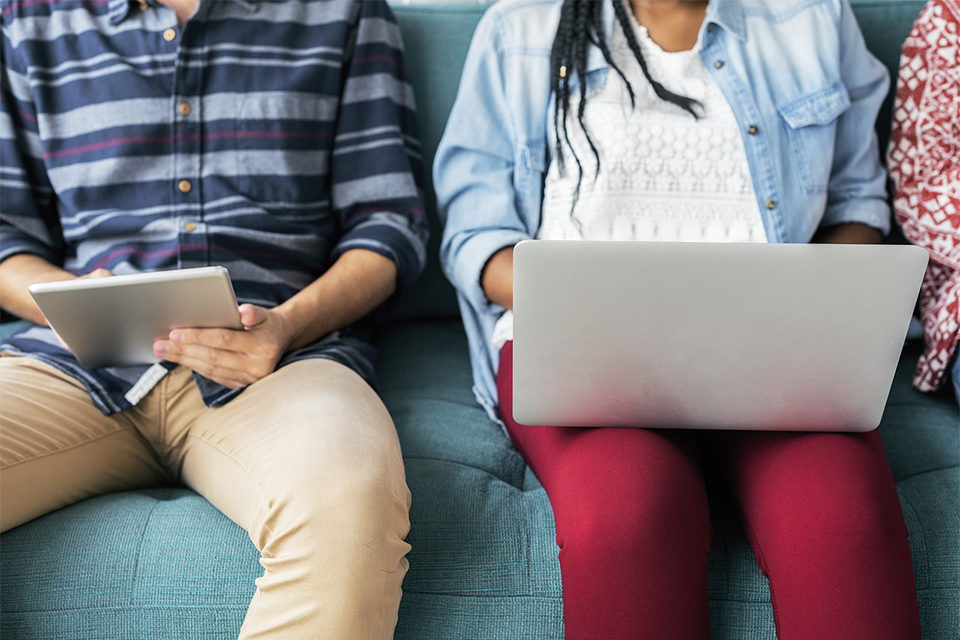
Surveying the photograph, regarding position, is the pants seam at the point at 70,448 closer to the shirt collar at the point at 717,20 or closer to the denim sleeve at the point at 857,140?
the shirt collar at the point at 717,20

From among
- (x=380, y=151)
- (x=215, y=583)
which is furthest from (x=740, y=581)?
(x=380, y=151)

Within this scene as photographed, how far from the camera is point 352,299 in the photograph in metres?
1.16

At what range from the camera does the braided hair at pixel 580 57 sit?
3.74 ft

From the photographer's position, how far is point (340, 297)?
1140 millimetres

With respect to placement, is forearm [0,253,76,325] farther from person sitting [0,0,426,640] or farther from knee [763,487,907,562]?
knee [763,487,907,562]

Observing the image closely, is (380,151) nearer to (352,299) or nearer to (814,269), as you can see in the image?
(352,299)

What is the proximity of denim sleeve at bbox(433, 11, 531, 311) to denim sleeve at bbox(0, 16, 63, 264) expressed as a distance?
596 millimetres

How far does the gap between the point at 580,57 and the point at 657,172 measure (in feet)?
0.67

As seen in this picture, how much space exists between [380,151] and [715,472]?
2.20ft

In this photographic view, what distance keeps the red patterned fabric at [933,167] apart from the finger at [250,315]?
93cm

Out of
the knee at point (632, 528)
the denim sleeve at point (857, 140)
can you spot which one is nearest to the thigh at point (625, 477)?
the knee at point (632, 528)

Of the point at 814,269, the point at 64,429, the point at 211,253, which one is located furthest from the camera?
the point at 211,253

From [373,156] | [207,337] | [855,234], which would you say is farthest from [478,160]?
[855,234]

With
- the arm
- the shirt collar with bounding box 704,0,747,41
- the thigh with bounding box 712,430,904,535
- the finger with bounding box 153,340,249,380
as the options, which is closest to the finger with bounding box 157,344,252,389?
the finger with bounding box 153,340,249,380
